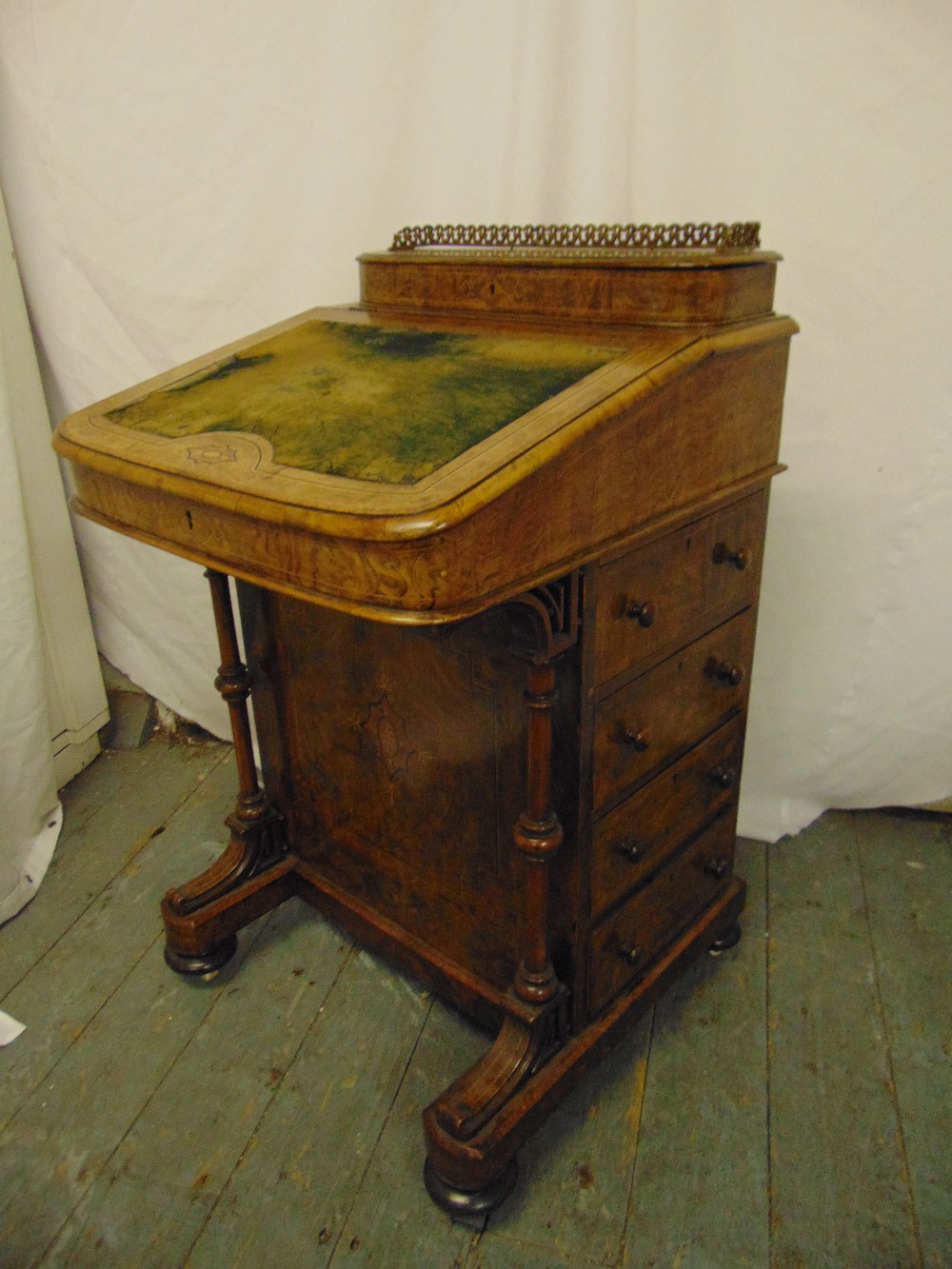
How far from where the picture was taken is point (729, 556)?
1588 mm

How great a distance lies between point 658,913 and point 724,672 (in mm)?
459

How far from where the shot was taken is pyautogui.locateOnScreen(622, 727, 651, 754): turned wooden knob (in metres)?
1.50

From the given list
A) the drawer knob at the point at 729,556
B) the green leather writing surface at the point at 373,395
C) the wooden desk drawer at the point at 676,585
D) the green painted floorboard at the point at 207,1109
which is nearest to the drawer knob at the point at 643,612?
the wooden desk drawer at the point at 676,585

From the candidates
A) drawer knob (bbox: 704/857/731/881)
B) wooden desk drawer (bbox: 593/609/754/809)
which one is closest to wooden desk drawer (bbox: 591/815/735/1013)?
drawer knob (bbox: 704/857/731/881)

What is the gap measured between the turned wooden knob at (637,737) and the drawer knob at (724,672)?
0.22 metres

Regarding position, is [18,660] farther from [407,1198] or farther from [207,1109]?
[407,1198]

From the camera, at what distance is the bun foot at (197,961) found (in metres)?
1.97

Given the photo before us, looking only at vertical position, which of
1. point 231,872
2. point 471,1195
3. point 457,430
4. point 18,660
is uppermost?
point 457,430

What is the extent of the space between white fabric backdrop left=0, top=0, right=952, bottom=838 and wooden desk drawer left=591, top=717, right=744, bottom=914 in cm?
60

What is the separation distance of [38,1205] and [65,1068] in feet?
0.91

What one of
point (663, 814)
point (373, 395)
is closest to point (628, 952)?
point (663, 814)

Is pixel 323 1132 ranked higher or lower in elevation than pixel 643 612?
lower

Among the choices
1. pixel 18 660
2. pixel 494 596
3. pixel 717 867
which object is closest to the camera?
pixel 494 596

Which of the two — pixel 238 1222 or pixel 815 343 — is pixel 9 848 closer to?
pixel 238 1222
